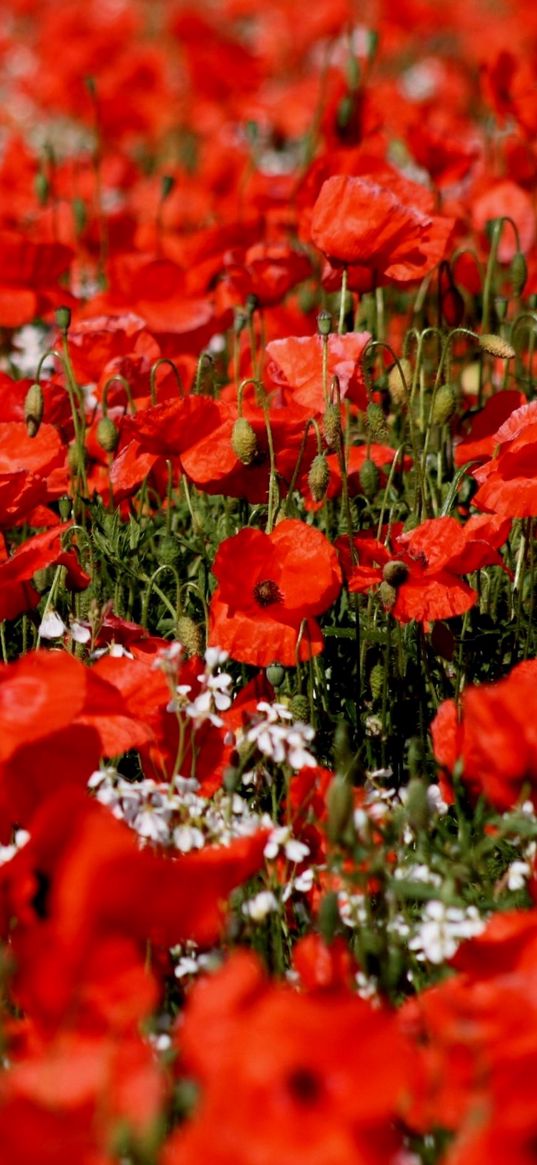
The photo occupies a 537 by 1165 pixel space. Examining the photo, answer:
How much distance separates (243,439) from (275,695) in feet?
1.25

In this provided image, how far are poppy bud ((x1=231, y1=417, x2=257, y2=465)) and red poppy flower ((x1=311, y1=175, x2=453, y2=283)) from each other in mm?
513

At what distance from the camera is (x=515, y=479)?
2363 mm

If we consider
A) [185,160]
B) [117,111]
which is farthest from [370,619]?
[185,160]

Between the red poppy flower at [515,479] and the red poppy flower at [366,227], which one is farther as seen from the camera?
the red poppy flower at [366,227]

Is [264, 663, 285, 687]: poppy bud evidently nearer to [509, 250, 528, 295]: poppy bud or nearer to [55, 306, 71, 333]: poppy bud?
[55, 306, 71, 333]: poppy bud

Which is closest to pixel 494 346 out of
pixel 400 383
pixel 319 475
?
pixel 400 383

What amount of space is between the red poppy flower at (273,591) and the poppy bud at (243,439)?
124 millimetres

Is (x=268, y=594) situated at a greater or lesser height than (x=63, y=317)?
lesser

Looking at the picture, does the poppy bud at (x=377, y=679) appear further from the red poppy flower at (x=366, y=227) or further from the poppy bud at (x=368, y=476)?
the red poppy flower at (x=366, y=227)

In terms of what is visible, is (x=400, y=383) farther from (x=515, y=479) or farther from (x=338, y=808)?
(x=338, y=808)

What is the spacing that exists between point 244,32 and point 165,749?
993 cm

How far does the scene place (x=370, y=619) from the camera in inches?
104

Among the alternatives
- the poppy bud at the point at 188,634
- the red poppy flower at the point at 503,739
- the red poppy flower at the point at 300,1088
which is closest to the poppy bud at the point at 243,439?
the poppy bud at the point at 188,634

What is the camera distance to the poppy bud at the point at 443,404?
8.52ft
